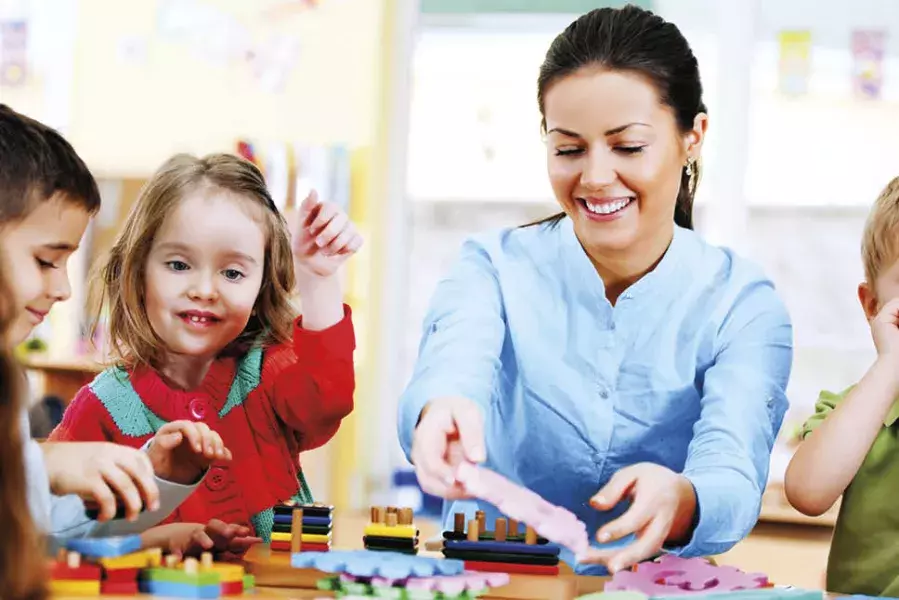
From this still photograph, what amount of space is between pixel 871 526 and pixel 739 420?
0.19 m

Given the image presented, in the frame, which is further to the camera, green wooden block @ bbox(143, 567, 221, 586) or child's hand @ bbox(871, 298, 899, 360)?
child's hand @ bbox(871, 298, 899, 360)

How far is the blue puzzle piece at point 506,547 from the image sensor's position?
41.9 inches

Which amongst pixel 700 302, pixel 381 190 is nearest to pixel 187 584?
pixel 700 302

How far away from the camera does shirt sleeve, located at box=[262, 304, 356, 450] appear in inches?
51.0

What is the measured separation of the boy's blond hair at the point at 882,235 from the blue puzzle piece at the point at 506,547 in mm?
513

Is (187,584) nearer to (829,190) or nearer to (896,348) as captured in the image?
(896,348)

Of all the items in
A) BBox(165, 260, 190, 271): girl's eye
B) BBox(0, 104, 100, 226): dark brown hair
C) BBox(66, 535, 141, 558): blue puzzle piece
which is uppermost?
BBox(0, 104, 100, 226): dark brown hair

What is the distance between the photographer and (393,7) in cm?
388

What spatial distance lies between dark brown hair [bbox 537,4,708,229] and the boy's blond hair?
23 cm

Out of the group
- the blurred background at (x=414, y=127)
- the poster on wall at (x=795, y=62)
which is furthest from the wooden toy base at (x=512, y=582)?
the poster on wall at (x=795, y=62)

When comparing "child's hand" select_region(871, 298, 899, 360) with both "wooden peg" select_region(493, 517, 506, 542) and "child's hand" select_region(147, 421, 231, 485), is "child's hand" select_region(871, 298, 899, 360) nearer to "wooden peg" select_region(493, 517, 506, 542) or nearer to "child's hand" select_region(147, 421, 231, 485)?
"wooden peg" select_region(493, 517, 506, 542)

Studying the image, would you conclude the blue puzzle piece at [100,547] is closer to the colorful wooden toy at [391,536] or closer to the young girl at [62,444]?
the young girl at [62,444]

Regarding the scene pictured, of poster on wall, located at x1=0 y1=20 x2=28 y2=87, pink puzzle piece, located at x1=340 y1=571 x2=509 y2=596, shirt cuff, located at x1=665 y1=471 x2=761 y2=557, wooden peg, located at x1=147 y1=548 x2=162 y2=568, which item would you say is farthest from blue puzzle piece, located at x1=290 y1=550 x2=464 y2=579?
Result: poster on wall, located at x1=0 y1=20 x2=28 y2=87

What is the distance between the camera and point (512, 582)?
1.01 metres
